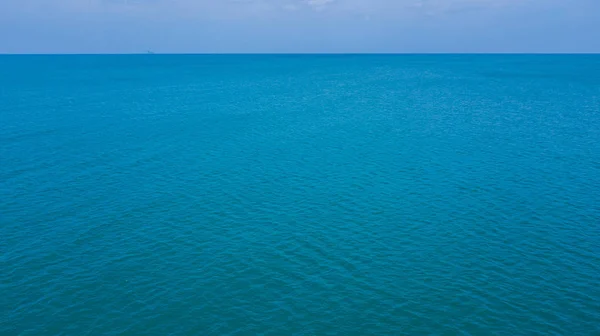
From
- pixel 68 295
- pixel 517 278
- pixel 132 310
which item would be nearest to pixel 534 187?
pixel 517 278

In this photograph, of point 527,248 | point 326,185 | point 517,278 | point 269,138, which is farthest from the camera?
point 269,138

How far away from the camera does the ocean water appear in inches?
1476

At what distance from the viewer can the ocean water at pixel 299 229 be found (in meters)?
37.5

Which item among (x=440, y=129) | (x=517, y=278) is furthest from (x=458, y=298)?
(x=440, y=129)

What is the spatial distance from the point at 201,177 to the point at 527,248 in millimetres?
51240

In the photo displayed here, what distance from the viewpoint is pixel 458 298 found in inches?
1555

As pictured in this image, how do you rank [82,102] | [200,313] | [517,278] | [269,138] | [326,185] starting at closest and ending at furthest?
Answer: [200,313], [517,278], [326,185], [269,138], [82,102]

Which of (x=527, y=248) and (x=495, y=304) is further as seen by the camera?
(x=527, y=248)

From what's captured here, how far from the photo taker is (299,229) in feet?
176

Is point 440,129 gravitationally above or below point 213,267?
above

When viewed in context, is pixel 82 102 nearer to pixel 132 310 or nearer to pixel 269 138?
pixel 269 138

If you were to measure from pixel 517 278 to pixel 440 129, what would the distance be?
68890 millimetres

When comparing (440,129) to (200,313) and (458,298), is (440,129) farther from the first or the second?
(200,313)

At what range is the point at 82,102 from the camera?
144 metres
